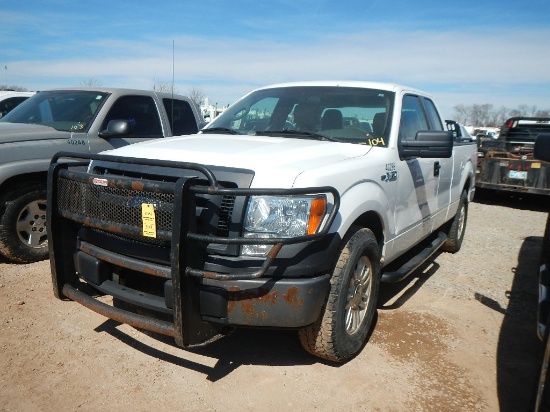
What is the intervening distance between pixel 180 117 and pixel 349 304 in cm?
435

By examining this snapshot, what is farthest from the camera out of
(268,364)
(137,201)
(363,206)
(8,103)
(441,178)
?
(8,103)

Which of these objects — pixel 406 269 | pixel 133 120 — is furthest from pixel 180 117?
pixel 406 269

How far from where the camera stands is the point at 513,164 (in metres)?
9.59

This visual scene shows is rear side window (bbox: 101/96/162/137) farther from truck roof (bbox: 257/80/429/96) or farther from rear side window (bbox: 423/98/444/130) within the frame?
rear side window (bbox: 423/98/444/130)

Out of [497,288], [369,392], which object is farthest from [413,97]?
[369,392]

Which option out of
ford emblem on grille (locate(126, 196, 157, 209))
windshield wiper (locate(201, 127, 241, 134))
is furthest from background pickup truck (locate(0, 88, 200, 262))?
ford emblem on grille (locate(126, 196, 157, 209))

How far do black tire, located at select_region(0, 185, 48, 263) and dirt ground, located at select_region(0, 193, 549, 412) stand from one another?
28 cm

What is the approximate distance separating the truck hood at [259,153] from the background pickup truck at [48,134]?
6.37 feet

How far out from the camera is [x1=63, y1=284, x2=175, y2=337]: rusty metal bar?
8.20 ft

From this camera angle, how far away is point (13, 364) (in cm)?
294

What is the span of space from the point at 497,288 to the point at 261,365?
9.81 feet

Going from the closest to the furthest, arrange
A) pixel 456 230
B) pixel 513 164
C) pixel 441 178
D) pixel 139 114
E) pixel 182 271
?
pixel 182 271 → pixel 441 178 → pixel 139 114 → pixel 456 230 → pixel 513 164

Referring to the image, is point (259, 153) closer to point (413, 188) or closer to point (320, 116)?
point (320, 116)

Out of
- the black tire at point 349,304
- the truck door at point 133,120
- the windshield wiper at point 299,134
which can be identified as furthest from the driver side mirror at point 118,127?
the black tire at point 349,304
